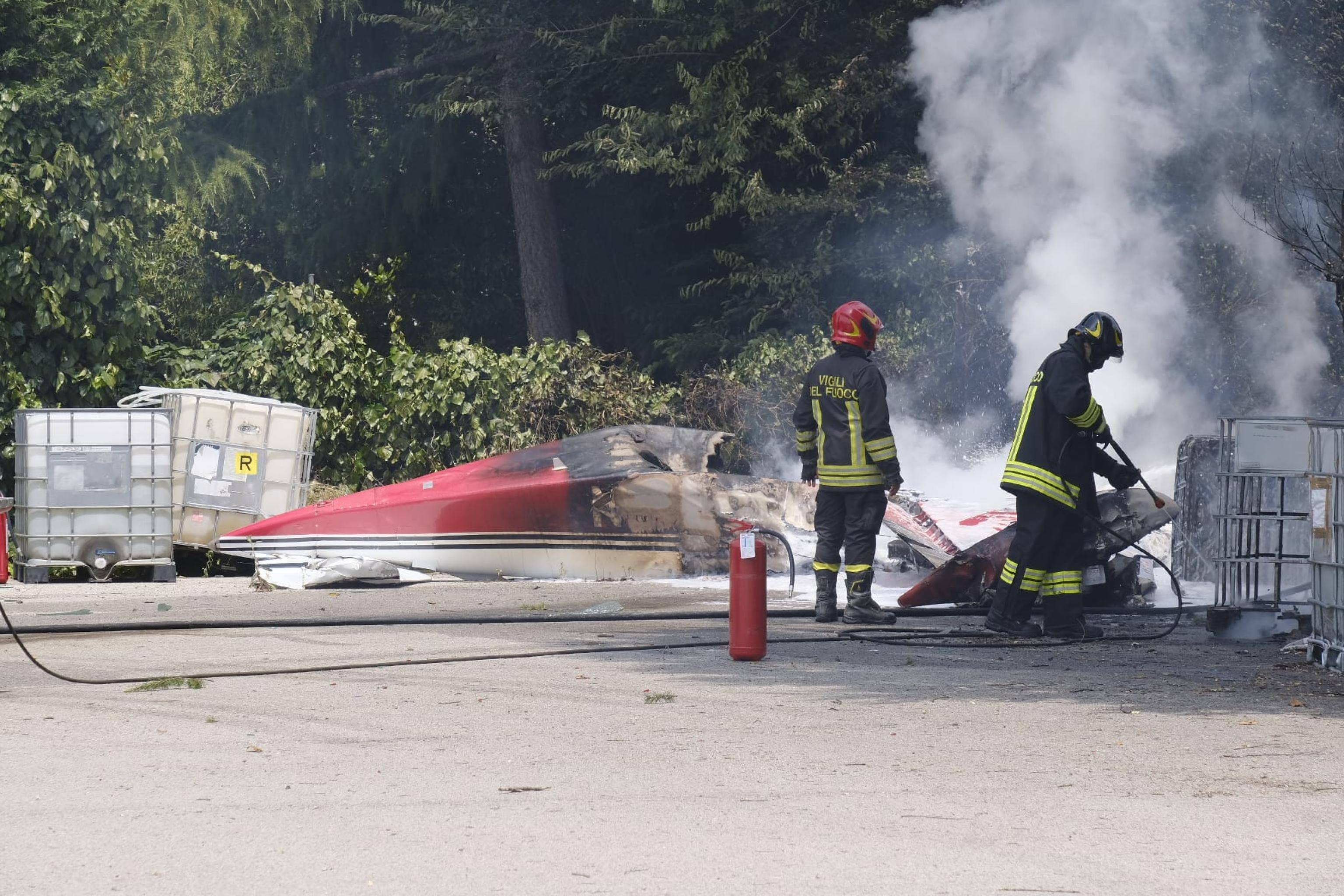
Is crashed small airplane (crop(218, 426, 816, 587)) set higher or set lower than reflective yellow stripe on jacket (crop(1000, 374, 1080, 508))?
lower

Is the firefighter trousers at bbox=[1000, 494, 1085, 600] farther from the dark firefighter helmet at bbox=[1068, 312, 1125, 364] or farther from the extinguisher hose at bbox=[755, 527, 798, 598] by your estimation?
the extinguisher hose at bbox=[755, 527, 798, 598]

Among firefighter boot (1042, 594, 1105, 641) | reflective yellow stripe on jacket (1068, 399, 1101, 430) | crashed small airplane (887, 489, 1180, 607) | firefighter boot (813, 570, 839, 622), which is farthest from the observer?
crashed small airplane (887, 489, 1180, 607)

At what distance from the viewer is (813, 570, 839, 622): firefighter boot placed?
919 centimetres

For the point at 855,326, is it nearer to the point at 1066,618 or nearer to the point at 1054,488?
the point at 1054,488

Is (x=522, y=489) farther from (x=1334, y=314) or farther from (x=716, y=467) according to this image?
(x=1334, y=314)

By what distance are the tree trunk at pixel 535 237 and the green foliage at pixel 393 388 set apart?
168 inches

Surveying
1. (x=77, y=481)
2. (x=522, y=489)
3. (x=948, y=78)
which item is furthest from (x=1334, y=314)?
(x=77, y=481)

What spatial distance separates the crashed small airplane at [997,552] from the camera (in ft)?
32.7

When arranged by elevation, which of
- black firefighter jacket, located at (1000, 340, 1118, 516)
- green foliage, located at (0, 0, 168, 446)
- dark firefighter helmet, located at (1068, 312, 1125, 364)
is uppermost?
green foliage, located at (0, 0, 168, 446)

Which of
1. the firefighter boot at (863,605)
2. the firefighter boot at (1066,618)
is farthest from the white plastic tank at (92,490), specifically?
the firefighter boot at (1066,618)

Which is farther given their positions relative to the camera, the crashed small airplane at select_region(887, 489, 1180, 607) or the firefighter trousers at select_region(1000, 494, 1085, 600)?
the crashed small airplane at select_region(887, 489, 1180, 607)

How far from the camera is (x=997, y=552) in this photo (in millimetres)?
9969

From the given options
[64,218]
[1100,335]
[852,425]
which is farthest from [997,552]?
[64,218]

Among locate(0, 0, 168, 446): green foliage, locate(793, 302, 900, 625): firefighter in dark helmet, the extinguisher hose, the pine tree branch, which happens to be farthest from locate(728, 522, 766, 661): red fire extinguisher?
the pine tree branch
